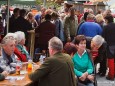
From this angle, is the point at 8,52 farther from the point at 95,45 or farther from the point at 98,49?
the point at 98,49

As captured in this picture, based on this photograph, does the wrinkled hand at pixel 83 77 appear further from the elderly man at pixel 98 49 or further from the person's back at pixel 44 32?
the person's back at pixel 44 32

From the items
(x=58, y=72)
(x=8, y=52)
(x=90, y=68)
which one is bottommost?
(x=90, y=68)

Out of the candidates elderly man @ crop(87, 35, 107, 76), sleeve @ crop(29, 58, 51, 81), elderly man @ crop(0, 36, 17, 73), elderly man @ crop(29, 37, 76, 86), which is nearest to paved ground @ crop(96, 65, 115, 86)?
elderly man @ crop(87, 35, 107, 76)

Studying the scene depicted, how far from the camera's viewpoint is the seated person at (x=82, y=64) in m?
6.52

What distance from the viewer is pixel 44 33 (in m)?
11.0

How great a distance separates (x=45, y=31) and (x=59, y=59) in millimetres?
5761

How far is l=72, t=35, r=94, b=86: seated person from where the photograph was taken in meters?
6.52

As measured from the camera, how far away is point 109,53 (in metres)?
10.1

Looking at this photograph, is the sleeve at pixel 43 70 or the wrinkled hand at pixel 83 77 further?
the wrinkled hand at pixel 83 77

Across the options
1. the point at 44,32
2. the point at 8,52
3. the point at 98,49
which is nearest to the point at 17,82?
the point at 8,52

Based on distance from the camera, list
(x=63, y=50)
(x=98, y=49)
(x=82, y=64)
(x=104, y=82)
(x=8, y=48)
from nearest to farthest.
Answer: (x=8, y=48)
(x=63, y=50)
(x=82, y=64)
(x=98, y=49)
(x=104, y=82)

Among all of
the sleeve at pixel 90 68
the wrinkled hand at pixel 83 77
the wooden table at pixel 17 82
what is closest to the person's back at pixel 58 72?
the wooden table at pixel 17 82

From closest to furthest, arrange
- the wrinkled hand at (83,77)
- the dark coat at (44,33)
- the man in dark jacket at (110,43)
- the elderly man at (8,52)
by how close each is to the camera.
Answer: the elderly man at (8,52)
the wrinkled hand at (83,77)
the man in dark jacket at (110,43)
the dark coat at (44,33)

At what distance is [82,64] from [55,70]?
5.03 ft
